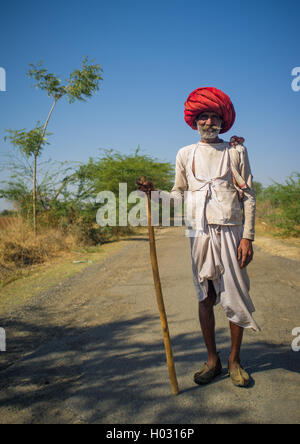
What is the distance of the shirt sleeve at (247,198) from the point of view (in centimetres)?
253

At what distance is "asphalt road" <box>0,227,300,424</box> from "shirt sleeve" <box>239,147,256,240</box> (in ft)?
3.77

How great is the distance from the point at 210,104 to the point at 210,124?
0.15 m

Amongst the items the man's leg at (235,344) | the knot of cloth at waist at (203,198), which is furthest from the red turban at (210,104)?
the man's leg at (235,344)

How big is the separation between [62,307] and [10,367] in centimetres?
179

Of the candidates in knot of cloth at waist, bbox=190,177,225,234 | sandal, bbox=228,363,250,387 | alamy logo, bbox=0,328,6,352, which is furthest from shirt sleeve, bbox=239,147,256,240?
alamy logo, bbox=0,328,6,352

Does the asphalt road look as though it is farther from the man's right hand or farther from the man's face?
the man's face

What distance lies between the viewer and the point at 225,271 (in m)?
2.50

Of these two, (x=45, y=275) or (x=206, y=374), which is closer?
(x=206, y=374)

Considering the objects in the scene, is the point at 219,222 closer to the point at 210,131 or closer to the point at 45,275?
the point at 210,131

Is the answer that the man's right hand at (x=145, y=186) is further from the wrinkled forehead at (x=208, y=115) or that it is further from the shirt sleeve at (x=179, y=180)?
the wrinkled forehead at (x=208, y=115)

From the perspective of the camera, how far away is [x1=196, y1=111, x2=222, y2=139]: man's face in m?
2.61

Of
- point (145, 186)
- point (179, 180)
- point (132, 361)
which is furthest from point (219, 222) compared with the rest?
point (132, 361)

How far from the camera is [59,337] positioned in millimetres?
3523
